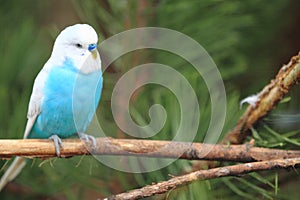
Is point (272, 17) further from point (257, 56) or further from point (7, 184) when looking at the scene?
point (7, 184)

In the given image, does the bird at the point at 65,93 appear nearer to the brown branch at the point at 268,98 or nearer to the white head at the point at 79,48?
the white head at the point at 79,48

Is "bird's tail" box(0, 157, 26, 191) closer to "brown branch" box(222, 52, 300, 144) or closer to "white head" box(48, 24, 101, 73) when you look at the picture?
"white head" box(48, 24, 101, 73)

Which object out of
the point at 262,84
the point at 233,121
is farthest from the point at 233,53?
the point at 233,121

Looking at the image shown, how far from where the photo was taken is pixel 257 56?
770 millimetres

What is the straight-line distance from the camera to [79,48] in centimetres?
53

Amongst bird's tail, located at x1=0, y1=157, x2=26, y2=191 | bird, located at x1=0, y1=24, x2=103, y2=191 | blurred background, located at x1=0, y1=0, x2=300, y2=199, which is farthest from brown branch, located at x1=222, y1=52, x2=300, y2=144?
bird's tail, located at x1=0, y1=157, x2=26, y2=191

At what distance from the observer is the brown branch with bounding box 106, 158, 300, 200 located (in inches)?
14.7

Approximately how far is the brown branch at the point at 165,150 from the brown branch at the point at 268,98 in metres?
0.05

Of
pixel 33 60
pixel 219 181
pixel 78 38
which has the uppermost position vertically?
pixel 33 60

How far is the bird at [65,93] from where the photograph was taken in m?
0.54

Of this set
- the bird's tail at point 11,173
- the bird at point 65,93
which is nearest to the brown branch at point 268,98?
the bird at point 65,93

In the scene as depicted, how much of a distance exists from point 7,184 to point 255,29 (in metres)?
0.40

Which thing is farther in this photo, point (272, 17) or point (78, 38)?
point (272, 17)

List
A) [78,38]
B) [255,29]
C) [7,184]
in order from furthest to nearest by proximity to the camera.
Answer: [255,29]
[7,184]
[78,38]
